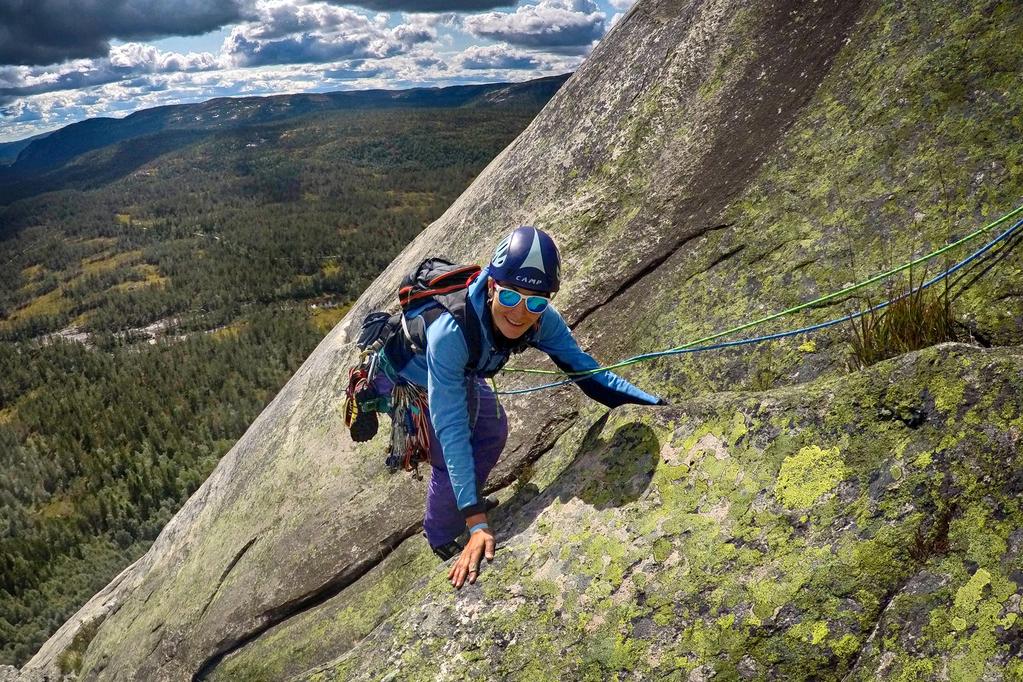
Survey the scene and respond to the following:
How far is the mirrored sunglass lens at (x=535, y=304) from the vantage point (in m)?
4.54

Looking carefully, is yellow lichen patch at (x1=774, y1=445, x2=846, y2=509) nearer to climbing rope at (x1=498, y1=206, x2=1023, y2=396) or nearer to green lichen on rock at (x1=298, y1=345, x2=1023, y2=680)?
green lichen on rock at (x1=298, y1=345, x2=1023, y2=680)

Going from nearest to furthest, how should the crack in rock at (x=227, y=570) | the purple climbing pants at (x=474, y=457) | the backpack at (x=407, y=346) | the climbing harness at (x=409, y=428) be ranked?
the backpack at (x=407, y=346) → the purple climbing pants at (x=474, y=457) → the climbing harness at (x=409, y=428) → the crack in rock at (x=227, y=570)

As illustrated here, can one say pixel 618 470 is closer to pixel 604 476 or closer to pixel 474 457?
pixel 604 476

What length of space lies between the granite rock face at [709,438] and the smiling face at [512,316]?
115 cm

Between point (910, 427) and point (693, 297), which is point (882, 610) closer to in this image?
point (910, 427)

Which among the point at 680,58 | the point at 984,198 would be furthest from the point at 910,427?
the point at 680,58

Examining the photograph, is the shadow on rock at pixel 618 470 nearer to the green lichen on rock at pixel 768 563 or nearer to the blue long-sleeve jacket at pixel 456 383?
the green lichen on rock at pixel 768 563

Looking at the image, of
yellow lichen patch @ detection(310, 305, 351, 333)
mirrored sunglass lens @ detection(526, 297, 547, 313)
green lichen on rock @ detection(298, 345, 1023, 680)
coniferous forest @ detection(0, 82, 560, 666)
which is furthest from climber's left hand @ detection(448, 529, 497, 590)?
yellow lichen patch @ detection(310, 305, 351, 333)

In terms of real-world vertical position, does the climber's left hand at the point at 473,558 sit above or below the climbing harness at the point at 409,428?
below

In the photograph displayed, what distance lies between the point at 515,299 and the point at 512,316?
0.20 meters

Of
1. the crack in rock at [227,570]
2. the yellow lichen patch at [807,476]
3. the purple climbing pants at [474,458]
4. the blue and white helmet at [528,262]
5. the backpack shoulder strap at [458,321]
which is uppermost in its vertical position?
the blue and white helmet at [528,262]

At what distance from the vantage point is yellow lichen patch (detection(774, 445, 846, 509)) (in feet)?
12.2

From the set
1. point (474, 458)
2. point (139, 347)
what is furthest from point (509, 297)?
point (139, 347)

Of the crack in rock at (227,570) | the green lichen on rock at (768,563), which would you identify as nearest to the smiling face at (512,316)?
the green lichen on rock at (768,563)
